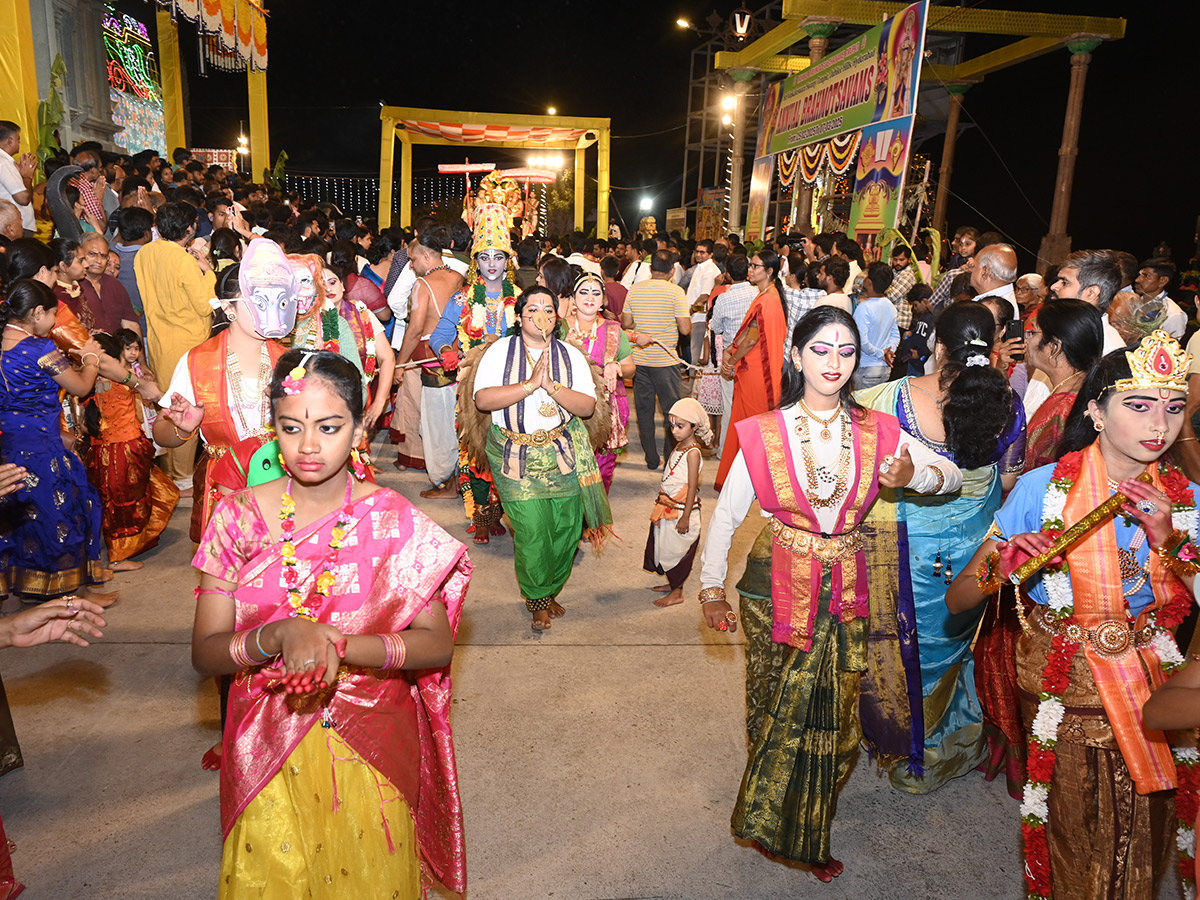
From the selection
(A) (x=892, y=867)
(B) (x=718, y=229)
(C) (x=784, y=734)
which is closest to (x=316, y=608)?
(C) (x=784, y=734)

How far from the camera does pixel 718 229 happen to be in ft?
71.6

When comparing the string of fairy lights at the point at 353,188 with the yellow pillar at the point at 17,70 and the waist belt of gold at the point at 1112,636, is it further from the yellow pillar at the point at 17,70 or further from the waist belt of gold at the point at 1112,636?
the waist belt of gold at the point at 1112,636

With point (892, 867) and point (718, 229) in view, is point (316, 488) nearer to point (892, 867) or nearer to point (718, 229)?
point (892, 867)

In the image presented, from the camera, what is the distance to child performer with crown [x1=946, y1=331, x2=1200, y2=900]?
2238 millimetres

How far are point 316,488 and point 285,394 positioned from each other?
0.77 ft

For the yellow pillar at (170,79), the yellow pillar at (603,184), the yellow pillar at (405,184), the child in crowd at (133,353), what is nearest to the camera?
the child in crowd at (133,353)

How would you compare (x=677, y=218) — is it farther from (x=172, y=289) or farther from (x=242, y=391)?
(x=242, y=391)

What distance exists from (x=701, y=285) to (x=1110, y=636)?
8.24 m

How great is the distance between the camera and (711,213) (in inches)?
883

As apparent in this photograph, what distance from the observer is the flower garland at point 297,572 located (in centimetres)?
198

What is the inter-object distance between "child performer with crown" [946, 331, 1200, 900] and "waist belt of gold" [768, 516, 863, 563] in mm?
435

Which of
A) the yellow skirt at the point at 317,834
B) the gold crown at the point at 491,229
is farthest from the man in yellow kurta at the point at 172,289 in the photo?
the yellow skirt at the point at 317,834

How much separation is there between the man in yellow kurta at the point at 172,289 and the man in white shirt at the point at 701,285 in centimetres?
514

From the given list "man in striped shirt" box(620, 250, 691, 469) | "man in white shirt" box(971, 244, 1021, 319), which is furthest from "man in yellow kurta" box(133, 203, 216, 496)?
"man in white shirt" box(971, 244, 1021, 319)
